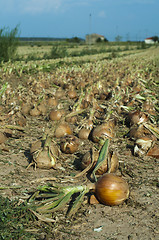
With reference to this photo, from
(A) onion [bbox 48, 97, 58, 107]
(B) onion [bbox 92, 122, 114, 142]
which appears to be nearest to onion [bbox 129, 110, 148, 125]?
(B) onion [bbox 92, 122, 114, 142]

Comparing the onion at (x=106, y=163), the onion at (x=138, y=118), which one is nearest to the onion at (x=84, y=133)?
the onion at (x=138, y=118)

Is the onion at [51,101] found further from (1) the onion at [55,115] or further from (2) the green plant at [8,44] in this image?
(2) the green plant at [8,44]

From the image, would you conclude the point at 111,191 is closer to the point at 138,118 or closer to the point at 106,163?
the point at 106,163

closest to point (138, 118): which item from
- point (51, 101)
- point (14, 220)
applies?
point (51, 101)

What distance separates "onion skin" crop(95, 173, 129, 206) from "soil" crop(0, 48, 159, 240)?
6cm

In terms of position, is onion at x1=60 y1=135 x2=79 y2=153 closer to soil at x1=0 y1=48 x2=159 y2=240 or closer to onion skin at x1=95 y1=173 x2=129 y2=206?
soil at x1=0 y1=48 x2=159 y2=240

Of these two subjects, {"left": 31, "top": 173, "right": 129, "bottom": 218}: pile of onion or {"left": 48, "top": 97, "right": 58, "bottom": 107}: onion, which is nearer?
{"left": 31, "top": 173, "right": 129, "bottom": 218}: pile of onion

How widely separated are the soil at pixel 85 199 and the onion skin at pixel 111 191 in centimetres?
6

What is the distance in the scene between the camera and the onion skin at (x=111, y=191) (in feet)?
6.63

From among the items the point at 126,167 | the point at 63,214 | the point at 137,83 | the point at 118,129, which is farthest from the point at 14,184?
the point at 137,83

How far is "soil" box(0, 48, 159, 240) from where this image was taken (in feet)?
5.87

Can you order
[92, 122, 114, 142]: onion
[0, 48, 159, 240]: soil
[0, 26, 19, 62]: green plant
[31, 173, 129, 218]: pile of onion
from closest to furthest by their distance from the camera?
1. [0, 48, 159, 240]: soil
2. [31, 173, 129, 218]: pile of onion
3. [92, 122, 114, 142]: onion
4. [0, 26, 19, 62]: green plant

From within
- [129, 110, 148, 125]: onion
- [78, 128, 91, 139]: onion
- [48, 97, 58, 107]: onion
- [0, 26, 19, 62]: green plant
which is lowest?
[78, 128, 91, 139]: onion

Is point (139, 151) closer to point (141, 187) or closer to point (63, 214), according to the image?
point (141, 187)
